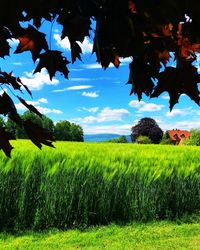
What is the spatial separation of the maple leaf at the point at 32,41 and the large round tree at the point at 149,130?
3245 centimetres

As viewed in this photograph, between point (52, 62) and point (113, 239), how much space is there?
379 cm

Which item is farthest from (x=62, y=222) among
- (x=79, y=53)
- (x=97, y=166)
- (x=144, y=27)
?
(x=144, y=27)

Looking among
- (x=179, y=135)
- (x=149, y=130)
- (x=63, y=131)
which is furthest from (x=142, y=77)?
(x=179, y=135)

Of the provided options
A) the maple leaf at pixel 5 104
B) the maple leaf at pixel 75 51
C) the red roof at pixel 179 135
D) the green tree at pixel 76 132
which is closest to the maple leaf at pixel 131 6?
the maple leaf at pixel 75 51

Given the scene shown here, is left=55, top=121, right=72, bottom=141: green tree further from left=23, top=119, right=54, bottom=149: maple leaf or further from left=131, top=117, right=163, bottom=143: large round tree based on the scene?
left=23, top=119, right=54, bottom=149: maple leaf

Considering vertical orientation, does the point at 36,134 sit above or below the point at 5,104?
below

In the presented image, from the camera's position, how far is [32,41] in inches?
63.2

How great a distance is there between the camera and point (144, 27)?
4.19 feet

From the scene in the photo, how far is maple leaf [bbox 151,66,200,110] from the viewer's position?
1283 millimetres

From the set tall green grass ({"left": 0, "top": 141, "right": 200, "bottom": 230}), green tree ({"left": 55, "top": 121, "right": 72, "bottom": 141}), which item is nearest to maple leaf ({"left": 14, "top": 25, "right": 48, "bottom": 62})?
tall green grass ({"left": 0, "top": 141, "right": 200, "bottom": 230})

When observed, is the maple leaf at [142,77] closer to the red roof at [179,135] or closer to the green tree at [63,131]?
the green tree at [63,131]

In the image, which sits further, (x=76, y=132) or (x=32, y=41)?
(x=76, y=132)

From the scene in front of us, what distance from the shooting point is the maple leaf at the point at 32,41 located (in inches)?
62.8

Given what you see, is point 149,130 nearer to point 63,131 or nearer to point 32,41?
point 63,131
